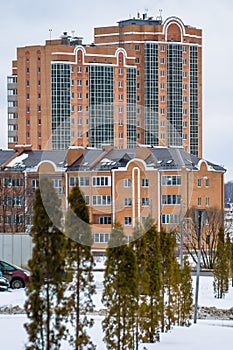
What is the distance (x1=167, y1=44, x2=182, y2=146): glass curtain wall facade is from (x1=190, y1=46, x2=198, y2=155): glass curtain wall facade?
4.26 feet

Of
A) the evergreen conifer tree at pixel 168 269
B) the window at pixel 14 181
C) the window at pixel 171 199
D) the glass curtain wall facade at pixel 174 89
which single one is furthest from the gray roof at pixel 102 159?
the evergreen conifer tree at pixel 168 269

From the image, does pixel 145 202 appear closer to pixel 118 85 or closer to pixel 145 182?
pixel 145 182

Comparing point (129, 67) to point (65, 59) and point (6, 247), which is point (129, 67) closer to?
point (65, 59)

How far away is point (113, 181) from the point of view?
5562cm

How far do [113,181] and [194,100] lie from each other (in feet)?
132

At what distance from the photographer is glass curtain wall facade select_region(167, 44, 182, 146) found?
3629 inches

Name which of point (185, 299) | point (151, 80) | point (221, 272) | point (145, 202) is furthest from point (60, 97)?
point (185, 299)

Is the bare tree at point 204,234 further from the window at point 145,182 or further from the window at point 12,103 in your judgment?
the window at point 12,103

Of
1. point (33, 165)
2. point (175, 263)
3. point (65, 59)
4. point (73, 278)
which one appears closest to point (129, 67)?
point (65, 59)

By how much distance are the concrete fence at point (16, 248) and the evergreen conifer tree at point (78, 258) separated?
778 inches

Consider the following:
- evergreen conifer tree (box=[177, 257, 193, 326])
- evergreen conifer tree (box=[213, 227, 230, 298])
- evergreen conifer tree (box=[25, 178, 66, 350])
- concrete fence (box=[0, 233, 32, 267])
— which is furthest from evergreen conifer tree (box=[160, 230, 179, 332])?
concrete fence (box=[0, 233, 32, 267])

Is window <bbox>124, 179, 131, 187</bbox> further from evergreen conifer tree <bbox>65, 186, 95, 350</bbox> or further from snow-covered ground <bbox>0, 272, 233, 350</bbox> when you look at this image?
evergreen conifer tree <bbox>65, 186, 95, 350</bbox>

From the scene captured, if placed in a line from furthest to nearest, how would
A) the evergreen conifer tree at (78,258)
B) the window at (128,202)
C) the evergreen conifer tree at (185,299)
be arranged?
the window at (128,202)
the evergreen conifer tree at (185,299)
the evergreen conifer tree at (78,258)

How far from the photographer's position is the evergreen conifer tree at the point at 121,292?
13945 mm
